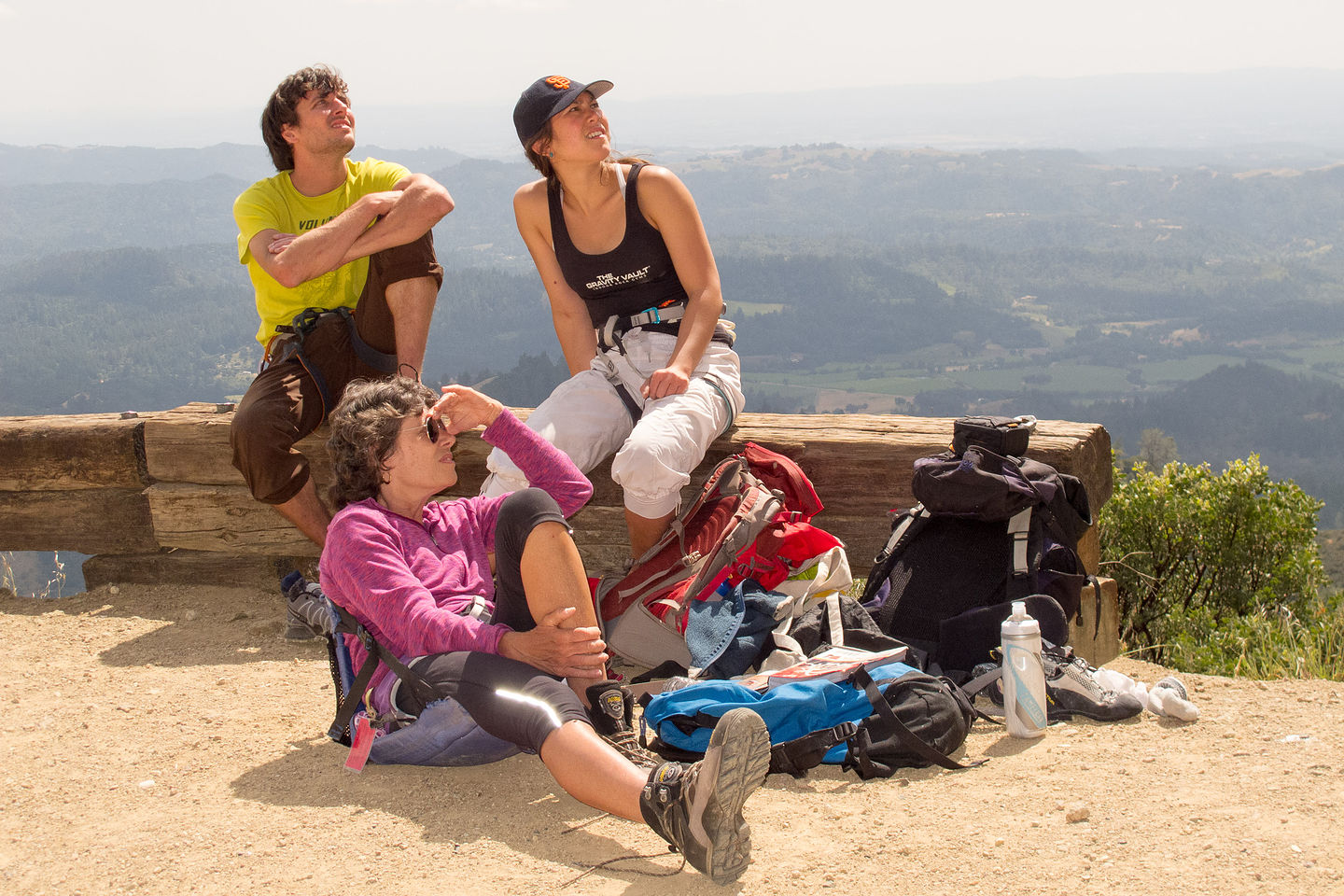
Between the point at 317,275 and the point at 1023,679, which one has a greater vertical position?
the point at 317,275

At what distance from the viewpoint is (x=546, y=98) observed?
380 cm

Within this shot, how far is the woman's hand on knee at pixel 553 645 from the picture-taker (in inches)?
102

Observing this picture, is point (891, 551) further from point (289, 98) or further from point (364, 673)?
point (289, 98)

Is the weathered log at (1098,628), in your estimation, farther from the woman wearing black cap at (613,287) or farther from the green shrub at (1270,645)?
A: the woman wearing black cap at (613,287)

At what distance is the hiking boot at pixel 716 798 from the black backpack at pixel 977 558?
4.96ft

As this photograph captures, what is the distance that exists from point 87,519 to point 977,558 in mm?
4033

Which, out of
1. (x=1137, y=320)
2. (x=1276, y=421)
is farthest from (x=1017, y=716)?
A: (x=1137, y=320)

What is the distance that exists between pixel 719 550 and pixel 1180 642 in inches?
215

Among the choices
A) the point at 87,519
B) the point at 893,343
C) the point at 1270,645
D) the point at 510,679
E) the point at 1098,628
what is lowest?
the point at 893,343

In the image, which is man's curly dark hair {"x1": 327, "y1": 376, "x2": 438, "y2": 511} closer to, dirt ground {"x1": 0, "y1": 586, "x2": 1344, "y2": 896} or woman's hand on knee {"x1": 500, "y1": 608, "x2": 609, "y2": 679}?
woman's hand on knee {"x1": 500, "y1": 608, "x2": 609, "y2": 679}

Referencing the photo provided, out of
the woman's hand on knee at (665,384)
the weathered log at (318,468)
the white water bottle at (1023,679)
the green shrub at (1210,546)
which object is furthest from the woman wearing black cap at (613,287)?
the green shrub at (1210,546)

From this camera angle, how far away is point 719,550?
3410mm

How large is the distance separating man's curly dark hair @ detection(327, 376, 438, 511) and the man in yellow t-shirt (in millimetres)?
1344

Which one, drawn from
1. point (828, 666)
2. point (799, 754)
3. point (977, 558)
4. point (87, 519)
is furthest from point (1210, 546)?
point (87, 519)
